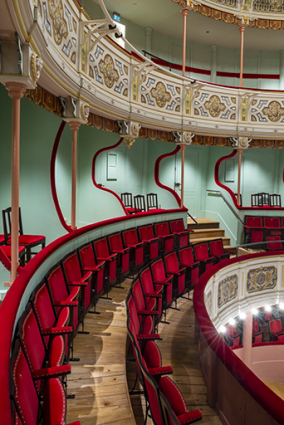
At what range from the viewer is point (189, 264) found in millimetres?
5129

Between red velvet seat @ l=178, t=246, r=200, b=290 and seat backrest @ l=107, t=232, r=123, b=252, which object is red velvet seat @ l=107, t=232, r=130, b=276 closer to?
seat backrest @ l=107, t=232, r=123, b=252

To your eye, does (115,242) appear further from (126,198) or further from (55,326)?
(126,198)

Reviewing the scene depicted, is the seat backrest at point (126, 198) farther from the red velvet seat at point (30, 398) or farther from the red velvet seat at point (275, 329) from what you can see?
the red velvet seat at point (30, 398)

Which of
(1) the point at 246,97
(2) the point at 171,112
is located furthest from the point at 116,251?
(1) the point at 246,97

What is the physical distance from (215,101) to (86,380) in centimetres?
700

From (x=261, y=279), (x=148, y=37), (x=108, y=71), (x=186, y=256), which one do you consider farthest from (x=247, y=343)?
(x=148, y=37)

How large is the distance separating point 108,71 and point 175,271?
11.1 feet

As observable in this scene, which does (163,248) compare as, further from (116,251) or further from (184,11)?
(184,11)

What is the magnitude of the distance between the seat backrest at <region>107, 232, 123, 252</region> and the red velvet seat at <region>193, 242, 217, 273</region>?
1452 mm

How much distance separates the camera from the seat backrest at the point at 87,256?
3635 mm

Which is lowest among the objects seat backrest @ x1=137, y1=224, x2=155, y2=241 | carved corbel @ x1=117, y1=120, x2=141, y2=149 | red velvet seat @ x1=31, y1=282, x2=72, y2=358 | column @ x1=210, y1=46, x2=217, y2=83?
red velvet seat @ x1=31, y1=282, x2=72, y2=358

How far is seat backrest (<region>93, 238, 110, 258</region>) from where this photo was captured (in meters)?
4.14

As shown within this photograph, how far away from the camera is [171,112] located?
7.27 m

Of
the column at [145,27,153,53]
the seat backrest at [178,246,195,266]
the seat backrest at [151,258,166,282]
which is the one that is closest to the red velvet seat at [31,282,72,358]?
the seat backrest at [151,258,166,282]
